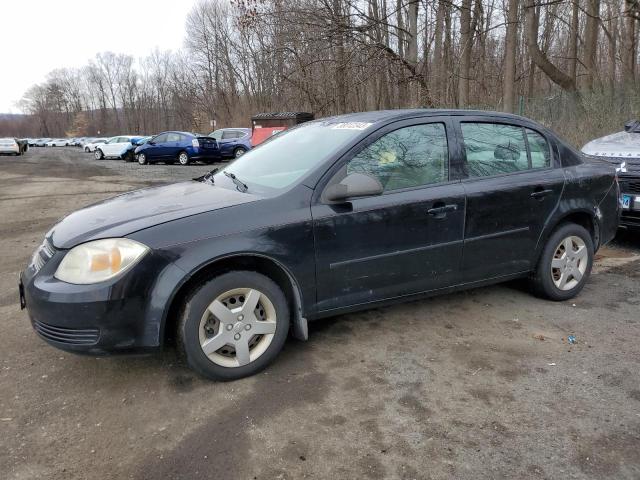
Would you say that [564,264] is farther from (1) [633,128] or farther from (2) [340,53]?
(2) [340,53]

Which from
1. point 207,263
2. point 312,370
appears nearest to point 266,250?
point 207,263

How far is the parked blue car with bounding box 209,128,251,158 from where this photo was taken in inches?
934

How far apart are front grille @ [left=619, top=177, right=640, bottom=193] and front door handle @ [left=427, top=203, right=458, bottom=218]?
3337mm

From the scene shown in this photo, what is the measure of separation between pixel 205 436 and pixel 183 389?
0.52 m

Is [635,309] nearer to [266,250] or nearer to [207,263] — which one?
[266,250]

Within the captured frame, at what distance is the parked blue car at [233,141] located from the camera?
23.7 m

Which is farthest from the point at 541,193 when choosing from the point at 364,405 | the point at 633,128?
the point at 633,128

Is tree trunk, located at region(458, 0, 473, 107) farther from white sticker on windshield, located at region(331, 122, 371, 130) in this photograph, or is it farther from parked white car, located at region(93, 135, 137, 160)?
parked white car, located at region(93, 135, 137, 160)

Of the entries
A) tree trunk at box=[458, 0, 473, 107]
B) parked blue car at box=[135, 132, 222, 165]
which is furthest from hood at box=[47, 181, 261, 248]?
parked blue car at box=[135, 132, 222, 165]

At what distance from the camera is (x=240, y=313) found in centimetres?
302

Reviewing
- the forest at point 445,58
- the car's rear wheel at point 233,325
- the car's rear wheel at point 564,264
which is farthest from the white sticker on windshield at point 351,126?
the forest at point 445,58

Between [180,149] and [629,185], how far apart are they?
20.2 metres

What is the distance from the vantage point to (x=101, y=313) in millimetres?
2723

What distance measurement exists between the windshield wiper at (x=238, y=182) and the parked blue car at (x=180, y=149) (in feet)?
64.0
